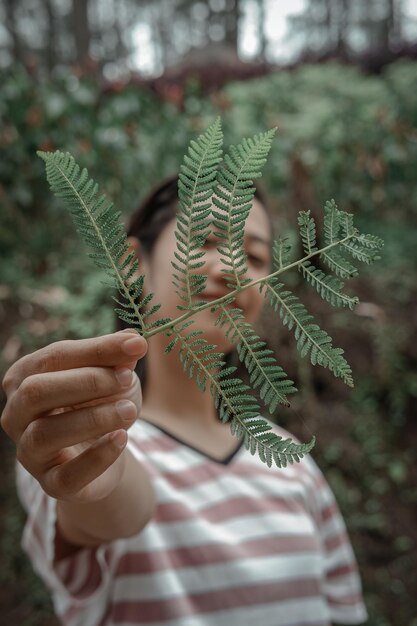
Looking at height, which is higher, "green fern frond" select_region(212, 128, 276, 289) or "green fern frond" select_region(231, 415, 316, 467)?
"green fern frond" select_region(212, 128, 276, 289)

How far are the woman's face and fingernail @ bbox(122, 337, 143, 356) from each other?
0.92 feet

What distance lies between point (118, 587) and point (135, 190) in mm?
2170

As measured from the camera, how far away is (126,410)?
40 centimetres

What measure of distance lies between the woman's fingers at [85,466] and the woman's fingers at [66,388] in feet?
0.12

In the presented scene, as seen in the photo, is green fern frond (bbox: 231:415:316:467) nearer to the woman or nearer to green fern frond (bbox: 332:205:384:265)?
green fern frond (bbox: 332:205:384:265)

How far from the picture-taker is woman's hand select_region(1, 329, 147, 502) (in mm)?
396

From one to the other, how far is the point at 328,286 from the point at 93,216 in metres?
0.18

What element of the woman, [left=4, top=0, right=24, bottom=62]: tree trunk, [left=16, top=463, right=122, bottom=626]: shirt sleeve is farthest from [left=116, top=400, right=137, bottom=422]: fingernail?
[left=4, top=0, right=24, bottom=62]: tree trunk

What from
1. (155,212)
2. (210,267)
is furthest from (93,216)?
(155,212)

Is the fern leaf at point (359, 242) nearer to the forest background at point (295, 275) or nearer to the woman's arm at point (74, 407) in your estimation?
the woman's arm at point (74, 407)

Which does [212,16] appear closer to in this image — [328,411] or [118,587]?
[328,411]

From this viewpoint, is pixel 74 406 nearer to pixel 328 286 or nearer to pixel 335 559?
pixel 328 286

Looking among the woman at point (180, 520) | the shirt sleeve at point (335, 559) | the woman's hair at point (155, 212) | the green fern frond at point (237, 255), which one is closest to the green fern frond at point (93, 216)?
the green fern frond at point (237, 255)

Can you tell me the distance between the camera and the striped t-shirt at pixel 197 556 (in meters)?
0.94
